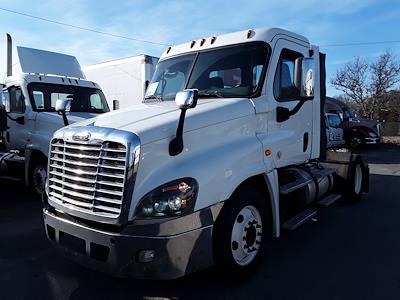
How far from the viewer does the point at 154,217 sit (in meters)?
3.52

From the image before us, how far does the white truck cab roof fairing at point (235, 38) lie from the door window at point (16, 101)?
201 inches

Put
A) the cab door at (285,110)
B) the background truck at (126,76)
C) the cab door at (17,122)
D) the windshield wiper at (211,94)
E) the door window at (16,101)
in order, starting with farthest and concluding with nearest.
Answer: the background truck at (126,76), the door window at (16,101), the cab door at (17,122), the cab door at (285,110), the windshield wiper at (211,94)

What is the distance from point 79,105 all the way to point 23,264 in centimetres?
554

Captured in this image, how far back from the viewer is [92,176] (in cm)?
373

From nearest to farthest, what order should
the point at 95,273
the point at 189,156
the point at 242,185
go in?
the point at 189,156, the point at 242,185, the point at 95,273

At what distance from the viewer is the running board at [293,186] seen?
16.3 ft

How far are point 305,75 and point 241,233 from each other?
2.00 m

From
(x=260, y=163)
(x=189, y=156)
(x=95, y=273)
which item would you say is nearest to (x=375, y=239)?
(x=260, y=163)

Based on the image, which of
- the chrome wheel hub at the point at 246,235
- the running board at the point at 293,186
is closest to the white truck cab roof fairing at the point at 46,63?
the running board at the point at 293,186

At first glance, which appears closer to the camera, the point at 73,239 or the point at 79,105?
the point at 73,239

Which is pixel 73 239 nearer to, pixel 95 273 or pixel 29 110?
pixel 95 273

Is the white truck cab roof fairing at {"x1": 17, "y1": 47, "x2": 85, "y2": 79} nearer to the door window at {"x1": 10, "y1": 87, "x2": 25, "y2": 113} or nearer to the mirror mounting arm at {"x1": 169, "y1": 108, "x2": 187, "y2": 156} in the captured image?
the door window at {"x1": 10, "y1": 87, "x2": 25, "y2": 113}

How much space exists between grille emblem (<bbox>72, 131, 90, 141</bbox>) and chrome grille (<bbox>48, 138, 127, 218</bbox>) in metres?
0.04

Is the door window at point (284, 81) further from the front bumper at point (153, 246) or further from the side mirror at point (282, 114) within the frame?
the front bumper at point (153, 246)
